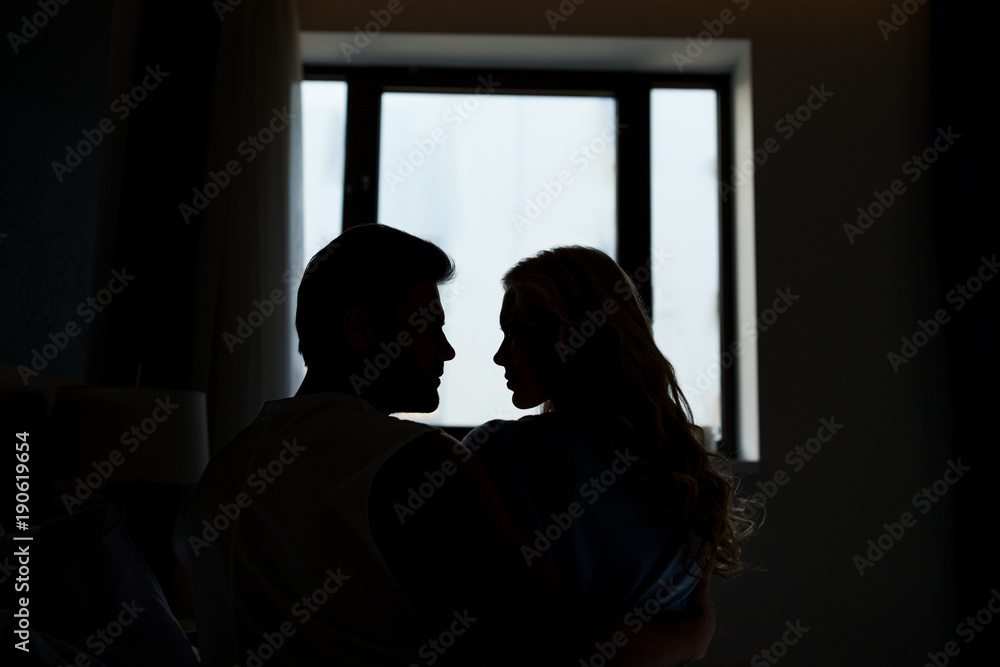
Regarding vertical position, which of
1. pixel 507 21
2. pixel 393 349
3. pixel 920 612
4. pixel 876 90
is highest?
pixel 507 21

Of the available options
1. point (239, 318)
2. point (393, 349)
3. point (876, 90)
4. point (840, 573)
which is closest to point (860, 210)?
point (876, 90)

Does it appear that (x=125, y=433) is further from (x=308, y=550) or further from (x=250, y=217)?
(x=250, y=217)

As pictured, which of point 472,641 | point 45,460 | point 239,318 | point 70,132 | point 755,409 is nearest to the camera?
point 472,641

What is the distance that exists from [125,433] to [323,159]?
1.82 m

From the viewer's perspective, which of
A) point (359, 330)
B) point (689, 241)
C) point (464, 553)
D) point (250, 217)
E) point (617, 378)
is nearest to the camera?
point (464, 553)

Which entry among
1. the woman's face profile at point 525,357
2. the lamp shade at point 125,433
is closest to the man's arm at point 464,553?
the woman's face profile at point 525,357

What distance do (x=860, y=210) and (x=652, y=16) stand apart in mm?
1049

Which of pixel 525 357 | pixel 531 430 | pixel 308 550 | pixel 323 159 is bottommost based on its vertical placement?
pixel 308 550

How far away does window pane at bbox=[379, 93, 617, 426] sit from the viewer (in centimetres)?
328

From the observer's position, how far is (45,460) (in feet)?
5.79

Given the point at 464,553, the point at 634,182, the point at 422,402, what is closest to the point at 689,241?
the point at 634,182

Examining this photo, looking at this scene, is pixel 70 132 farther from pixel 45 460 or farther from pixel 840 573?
pixel 840 573

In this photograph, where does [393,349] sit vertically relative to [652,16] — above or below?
below

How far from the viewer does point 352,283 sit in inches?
44.7
